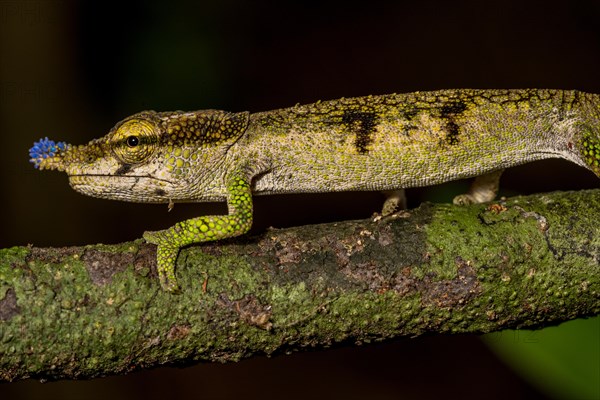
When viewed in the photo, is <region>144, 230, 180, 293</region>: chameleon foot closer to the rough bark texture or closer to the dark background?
the rough bark texture

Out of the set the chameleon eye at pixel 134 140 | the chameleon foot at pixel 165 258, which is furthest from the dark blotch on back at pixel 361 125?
the chameleon foot at pixel 165 258

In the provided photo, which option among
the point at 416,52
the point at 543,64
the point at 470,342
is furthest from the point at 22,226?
the point at 543,64

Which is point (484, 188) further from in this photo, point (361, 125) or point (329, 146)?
point (329, 146)

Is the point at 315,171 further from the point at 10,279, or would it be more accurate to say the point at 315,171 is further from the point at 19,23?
the point at 19,23

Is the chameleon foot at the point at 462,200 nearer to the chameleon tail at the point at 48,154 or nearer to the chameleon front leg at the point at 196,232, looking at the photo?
the chameleon front leg at the point at 196,232

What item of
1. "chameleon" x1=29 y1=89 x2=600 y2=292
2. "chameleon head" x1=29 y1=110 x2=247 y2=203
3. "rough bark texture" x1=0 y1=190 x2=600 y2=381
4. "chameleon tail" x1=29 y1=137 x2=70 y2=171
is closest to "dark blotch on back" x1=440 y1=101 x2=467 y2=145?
"chameleon" x1=29 y1=89 x2=600 y2=292

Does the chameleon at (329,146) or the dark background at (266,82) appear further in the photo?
the dark background at (266,82)

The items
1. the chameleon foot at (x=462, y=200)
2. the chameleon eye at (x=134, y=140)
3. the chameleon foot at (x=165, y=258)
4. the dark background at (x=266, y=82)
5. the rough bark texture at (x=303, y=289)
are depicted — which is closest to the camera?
the rough bark texture at (x=303, y=289)

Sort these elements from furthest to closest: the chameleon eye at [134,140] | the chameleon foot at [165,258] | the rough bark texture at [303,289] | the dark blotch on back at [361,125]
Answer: the dark blotch on back at [361,125] → the chameleon eye at [134,140] → the chameleon foot at [165,258] → the rough bark texture at [303,289]

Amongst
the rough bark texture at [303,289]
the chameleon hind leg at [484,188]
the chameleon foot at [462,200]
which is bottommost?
the rough bark texture at [303,289]

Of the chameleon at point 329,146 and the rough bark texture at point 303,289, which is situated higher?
the chameleon at point 329,146
